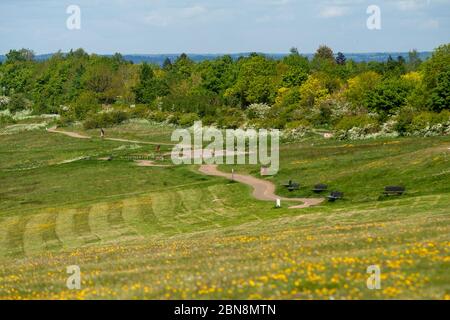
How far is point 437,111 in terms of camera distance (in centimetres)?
10956

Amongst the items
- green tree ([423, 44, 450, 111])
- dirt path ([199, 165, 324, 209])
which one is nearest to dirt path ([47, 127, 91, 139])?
dirt path ([199, 165, 324, 209])

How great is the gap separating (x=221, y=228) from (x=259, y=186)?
960 inches

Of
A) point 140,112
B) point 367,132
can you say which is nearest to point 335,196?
point 367,132

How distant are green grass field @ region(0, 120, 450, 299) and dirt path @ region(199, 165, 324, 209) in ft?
5.16

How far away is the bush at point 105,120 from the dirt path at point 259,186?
78305mm

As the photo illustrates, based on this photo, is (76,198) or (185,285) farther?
(76,198)

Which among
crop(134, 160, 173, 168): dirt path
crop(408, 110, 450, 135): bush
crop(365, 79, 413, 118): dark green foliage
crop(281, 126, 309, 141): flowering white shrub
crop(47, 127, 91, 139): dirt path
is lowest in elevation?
crop(47, 127, 91, 139): dirt path

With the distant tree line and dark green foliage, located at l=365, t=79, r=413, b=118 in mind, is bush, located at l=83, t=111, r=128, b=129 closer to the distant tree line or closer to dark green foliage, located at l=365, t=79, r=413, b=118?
the distant tree line

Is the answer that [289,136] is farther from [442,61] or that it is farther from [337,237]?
[337,237]

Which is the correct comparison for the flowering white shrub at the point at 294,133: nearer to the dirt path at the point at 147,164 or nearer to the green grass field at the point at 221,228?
the green grass field at the point at 221,228

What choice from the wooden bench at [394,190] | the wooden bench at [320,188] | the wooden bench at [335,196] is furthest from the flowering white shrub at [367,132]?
the wooden bench at [394,190]

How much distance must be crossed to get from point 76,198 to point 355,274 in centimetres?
5454

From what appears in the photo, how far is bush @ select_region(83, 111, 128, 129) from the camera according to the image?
162500 millimetres

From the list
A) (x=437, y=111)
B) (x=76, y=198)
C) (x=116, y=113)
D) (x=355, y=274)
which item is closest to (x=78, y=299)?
(x=355, y=274)
